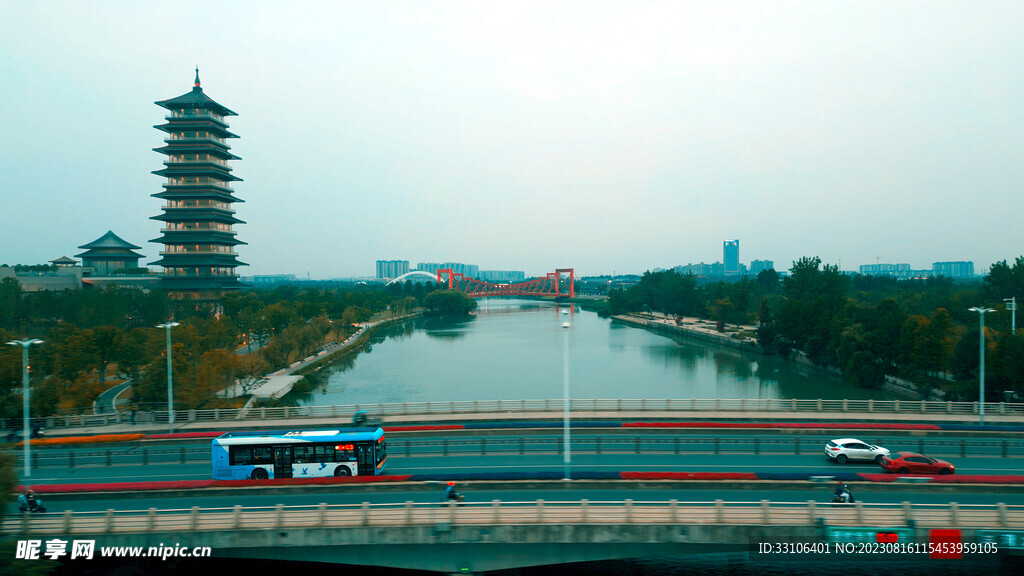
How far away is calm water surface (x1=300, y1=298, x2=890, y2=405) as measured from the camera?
120 feet

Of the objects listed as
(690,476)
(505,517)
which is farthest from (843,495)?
(505,517)

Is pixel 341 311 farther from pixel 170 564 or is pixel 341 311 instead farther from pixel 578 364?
pixel 170 564

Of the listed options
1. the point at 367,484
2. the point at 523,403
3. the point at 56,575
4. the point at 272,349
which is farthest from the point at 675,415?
the point at 272,349

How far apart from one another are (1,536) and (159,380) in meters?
15.3

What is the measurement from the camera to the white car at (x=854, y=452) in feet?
53.1

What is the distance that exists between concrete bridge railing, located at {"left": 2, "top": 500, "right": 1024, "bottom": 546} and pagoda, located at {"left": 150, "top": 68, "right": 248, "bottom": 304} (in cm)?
5845

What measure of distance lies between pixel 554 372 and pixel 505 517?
34016 mm

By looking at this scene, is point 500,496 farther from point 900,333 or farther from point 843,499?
point 900,333

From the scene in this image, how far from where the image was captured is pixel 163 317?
2030 inches

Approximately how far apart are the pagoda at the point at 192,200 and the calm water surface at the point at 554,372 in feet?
66.5

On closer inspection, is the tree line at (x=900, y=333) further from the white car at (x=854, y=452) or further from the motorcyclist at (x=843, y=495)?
the motorcyclist at (x=843, y=495)

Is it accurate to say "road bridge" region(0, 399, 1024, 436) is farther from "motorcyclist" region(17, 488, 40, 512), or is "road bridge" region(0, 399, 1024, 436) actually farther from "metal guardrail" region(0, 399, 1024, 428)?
"motorcyclist" region(17, 488, 40, 512)

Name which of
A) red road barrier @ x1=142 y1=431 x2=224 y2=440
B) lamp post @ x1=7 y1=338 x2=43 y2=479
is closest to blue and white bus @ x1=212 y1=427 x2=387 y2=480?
red road barrier @ x1=142 y1=431 x2=224 y2=440

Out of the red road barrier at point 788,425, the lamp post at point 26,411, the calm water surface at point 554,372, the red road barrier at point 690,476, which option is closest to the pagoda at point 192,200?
the calm water surface at point 554,372
